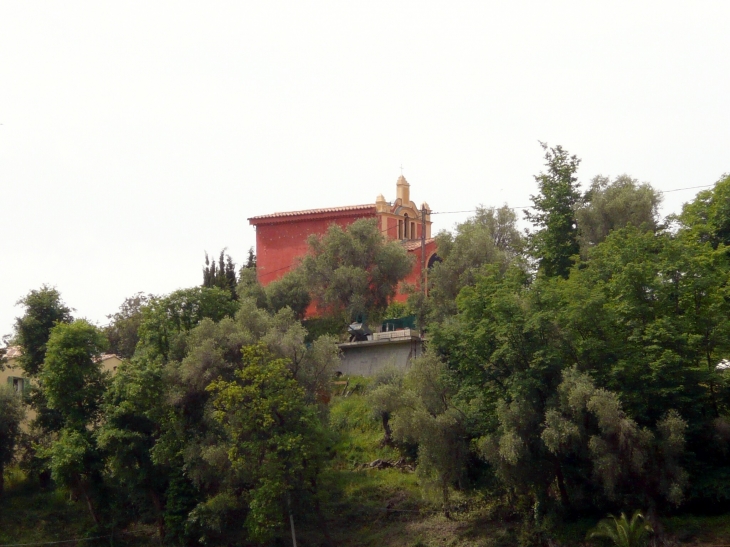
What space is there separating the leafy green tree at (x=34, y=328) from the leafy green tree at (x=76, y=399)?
347 cm

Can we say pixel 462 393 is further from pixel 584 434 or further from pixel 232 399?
pixel 232 399

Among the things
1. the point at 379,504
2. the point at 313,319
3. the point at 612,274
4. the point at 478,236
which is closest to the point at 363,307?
the point at 313,319

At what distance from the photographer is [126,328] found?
5562cm

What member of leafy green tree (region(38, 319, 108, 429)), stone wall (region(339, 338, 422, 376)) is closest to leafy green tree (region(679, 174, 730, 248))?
stone wall (region(339, 338, 422, 376))

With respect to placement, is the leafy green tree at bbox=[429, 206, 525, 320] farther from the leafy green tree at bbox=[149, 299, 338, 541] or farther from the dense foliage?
the leafy green tree at bbox=[149, 299, 338, 541]

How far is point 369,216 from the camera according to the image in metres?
61.8

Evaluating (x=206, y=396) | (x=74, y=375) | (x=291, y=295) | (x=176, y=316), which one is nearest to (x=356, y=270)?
(x=291, y=295)

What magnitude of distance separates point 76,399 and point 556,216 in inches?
879

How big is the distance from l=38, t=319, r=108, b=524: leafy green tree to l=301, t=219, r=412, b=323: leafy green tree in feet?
41.1

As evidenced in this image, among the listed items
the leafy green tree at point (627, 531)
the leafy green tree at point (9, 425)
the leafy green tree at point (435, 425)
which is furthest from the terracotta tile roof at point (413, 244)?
the leafy green tree at point (627, 531)

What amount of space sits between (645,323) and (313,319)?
21796mm

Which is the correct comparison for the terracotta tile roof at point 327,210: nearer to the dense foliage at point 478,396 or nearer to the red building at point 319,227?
the red building at point 319,227

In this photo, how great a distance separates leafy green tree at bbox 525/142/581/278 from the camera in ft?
152

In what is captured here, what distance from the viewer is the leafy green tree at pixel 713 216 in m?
40.9
